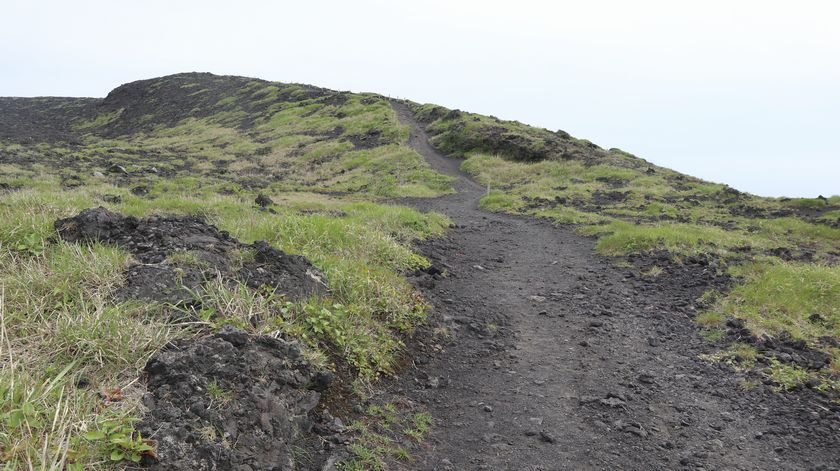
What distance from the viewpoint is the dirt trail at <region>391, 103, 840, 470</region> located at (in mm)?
4570

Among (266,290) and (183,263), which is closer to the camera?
(183,263)

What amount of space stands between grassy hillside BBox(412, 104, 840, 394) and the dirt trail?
77cm

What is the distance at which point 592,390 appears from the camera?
569 centimetres

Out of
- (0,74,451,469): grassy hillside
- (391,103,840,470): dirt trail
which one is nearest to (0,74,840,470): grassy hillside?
(0,74,451,469): grassy hillside

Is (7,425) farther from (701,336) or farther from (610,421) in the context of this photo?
(701,336)

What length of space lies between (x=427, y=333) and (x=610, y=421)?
110 inches

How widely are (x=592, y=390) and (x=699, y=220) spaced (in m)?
14.0

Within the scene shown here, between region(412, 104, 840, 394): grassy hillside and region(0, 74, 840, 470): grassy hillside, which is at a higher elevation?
region(412, 104, 840, 394): grassy hillside

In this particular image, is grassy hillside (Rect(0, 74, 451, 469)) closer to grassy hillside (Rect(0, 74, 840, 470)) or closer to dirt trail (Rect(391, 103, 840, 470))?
grassy hillside (Rect(0, 74, 840, 470))

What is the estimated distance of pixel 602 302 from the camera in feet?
28.7

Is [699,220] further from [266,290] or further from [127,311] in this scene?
[127,311]

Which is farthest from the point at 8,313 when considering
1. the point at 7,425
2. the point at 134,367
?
the point at 7,425

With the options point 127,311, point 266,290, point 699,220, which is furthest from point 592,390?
point 699,220

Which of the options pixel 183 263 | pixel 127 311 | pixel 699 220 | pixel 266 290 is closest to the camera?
Result: pixel 127 311
